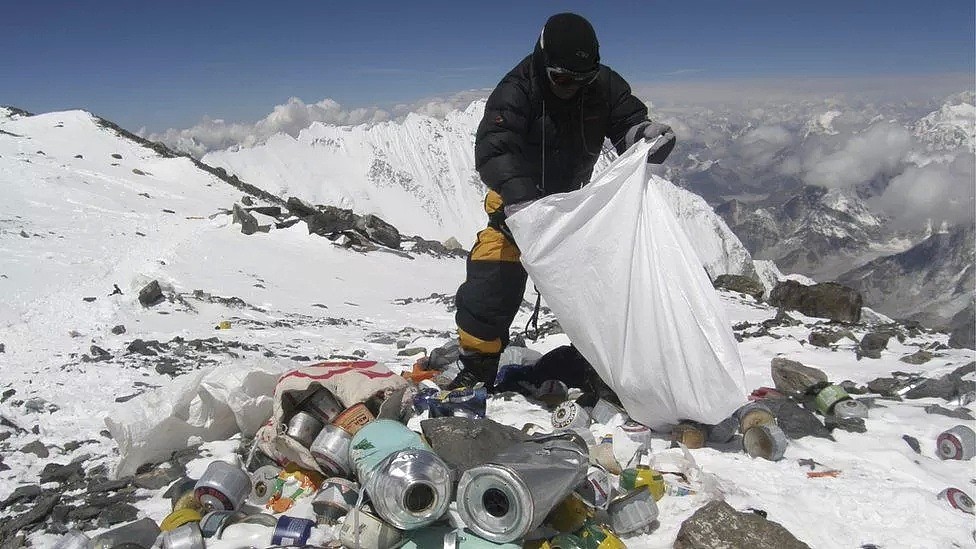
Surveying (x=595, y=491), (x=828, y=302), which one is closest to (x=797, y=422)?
(x=595, y=491)

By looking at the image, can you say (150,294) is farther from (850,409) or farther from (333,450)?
(850,409)

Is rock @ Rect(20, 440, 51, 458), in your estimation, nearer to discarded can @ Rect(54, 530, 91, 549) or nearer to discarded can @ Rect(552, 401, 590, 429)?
discarded can @ Rect(54, 530, 91, 549)

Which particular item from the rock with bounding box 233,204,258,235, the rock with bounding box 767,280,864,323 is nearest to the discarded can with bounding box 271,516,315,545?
the rock with bounding box 767,280,864,323

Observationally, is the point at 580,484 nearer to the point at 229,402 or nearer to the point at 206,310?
the point at 229,402

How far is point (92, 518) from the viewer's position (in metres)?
2.81

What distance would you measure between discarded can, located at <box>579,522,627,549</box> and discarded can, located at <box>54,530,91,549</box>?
2.04m

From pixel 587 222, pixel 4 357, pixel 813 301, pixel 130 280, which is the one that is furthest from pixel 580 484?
pixel 813 301

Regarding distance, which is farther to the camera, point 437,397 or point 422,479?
point 437,397

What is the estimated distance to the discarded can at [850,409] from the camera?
3.93 metres

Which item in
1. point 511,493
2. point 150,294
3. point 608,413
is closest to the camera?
point 511,493

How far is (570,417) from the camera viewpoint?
365 cm

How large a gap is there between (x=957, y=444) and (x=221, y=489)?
395 cm

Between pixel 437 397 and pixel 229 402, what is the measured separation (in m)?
1.23

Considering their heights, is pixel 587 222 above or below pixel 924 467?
above
